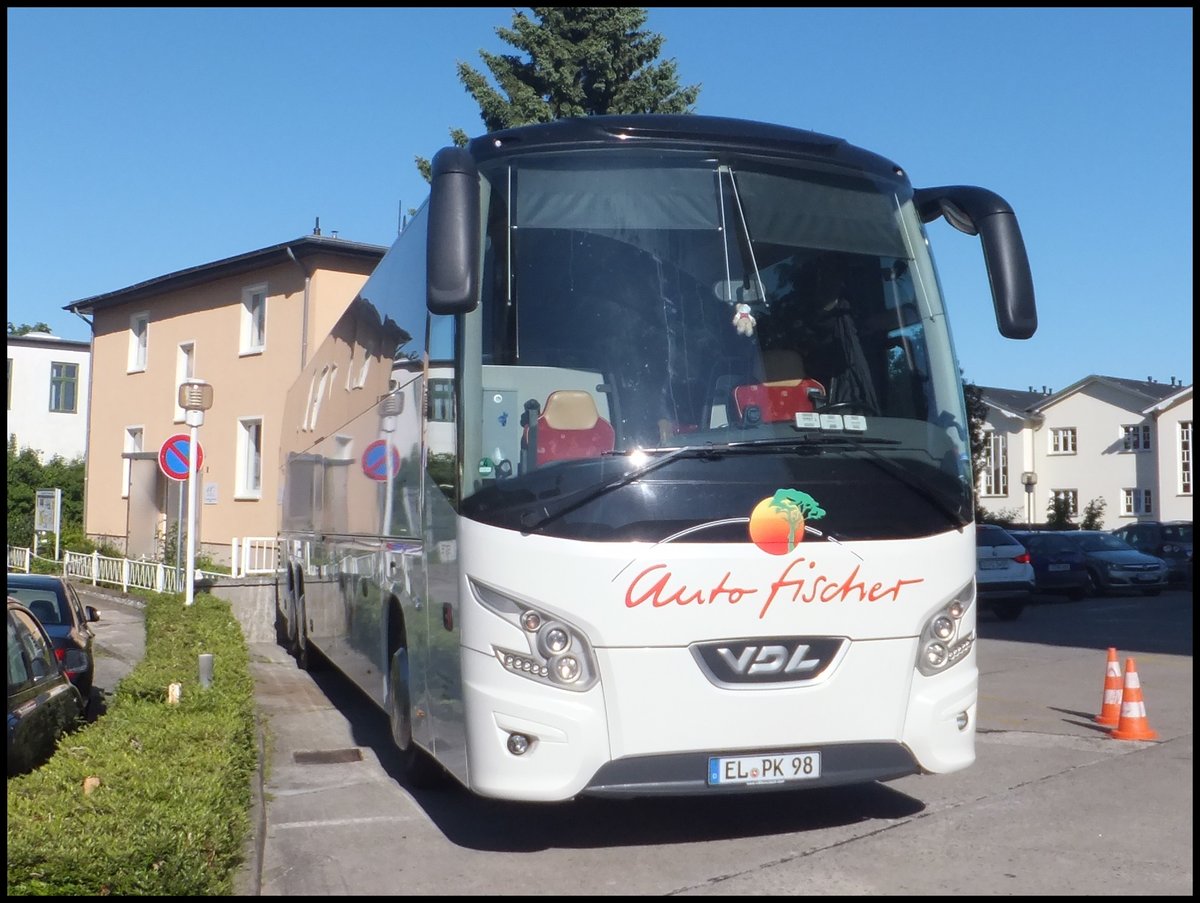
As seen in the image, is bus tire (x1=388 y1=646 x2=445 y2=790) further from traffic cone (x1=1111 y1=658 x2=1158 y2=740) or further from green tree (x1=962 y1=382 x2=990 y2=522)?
green tree (x1=962 y1=382 x2=990 y2=522)

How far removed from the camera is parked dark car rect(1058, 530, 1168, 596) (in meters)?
28.5

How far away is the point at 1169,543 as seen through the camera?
33.8 metres

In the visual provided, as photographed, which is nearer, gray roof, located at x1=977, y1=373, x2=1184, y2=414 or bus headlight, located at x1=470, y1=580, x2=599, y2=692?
bus headlight, located at x1=470, y1=580, x2=599, y2=692

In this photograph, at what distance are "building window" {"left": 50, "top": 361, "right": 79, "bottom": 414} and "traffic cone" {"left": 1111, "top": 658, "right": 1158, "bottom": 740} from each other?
55001mm

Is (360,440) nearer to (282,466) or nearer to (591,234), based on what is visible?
(591,234)

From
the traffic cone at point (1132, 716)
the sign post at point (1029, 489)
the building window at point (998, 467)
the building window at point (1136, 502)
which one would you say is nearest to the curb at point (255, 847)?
the traffic cone at point (1132, 716)

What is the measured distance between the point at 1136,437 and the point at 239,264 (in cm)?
4373

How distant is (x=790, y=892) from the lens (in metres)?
5.50

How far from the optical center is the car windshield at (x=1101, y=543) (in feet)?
95.0

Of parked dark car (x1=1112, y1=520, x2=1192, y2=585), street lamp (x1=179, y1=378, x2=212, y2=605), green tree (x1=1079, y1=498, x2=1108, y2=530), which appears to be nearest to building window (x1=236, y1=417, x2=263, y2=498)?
street lamp (x1=179, y1=378, x2=212, y2=605)

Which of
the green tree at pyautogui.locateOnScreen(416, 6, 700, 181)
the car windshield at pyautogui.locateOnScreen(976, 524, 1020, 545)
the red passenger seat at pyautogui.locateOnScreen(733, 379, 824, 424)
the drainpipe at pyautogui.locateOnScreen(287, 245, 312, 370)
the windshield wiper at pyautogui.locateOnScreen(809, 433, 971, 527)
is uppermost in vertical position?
the green tree at pyautogui.locateOnScreen(416, 6, 700, 181)

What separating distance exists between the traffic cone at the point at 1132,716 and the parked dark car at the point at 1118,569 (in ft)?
64.7

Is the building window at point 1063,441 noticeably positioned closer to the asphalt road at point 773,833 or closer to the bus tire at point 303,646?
the bus tire at point 303,646

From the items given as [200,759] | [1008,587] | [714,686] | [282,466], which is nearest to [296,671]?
[282,466]
